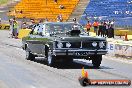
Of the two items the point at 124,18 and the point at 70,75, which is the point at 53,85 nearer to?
the point at 70,75

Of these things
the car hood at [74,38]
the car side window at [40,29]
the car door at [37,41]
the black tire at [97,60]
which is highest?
the car side window at [40,29]

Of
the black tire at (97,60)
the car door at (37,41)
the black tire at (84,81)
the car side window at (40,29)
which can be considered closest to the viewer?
the black tire at (84,81)

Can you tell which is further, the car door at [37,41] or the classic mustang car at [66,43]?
the car door at [37,41]

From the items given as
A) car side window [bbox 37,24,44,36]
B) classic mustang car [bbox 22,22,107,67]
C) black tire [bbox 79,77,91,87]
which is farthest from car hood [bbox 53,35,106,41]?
black tire [bbox 79,77,91,87]

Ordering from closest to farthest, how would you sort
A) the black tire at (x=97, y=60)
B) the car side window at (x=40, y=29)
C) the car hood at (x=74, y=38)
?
the car hood at (x=74, y=38) < the black tire at (x=97, y=60) < the car side window at (x=40, y=29)

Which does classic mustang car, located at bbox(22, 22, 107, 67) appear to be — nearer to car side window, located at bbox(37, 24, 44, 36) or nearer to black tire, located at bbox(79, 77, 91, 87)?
car side window, located at bbox(37, 24, 44, 36)

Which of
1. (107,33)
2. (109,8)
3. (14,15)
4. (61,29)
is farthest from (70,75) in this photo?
(14,15)

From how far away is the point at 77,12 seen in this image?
6034cm

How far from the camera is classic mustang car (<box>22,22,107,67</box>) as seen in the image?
51.8 feet

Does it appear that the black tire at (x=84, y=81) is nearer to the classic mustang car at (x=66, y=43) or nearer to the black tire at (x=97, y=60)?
the classic mustang car at (x=66, y=43)

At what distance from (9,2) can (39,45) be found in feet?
195

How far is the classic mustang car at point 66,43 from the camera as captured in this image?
15.8 m

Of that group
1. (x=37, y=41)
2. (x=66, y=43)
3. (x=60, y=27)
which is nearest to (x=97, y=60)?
(x=66, y=43)

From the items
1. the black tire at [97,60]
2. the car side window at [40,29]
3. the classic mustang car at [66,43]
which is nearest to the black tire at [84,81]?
the classic mustang car at [66,43]
